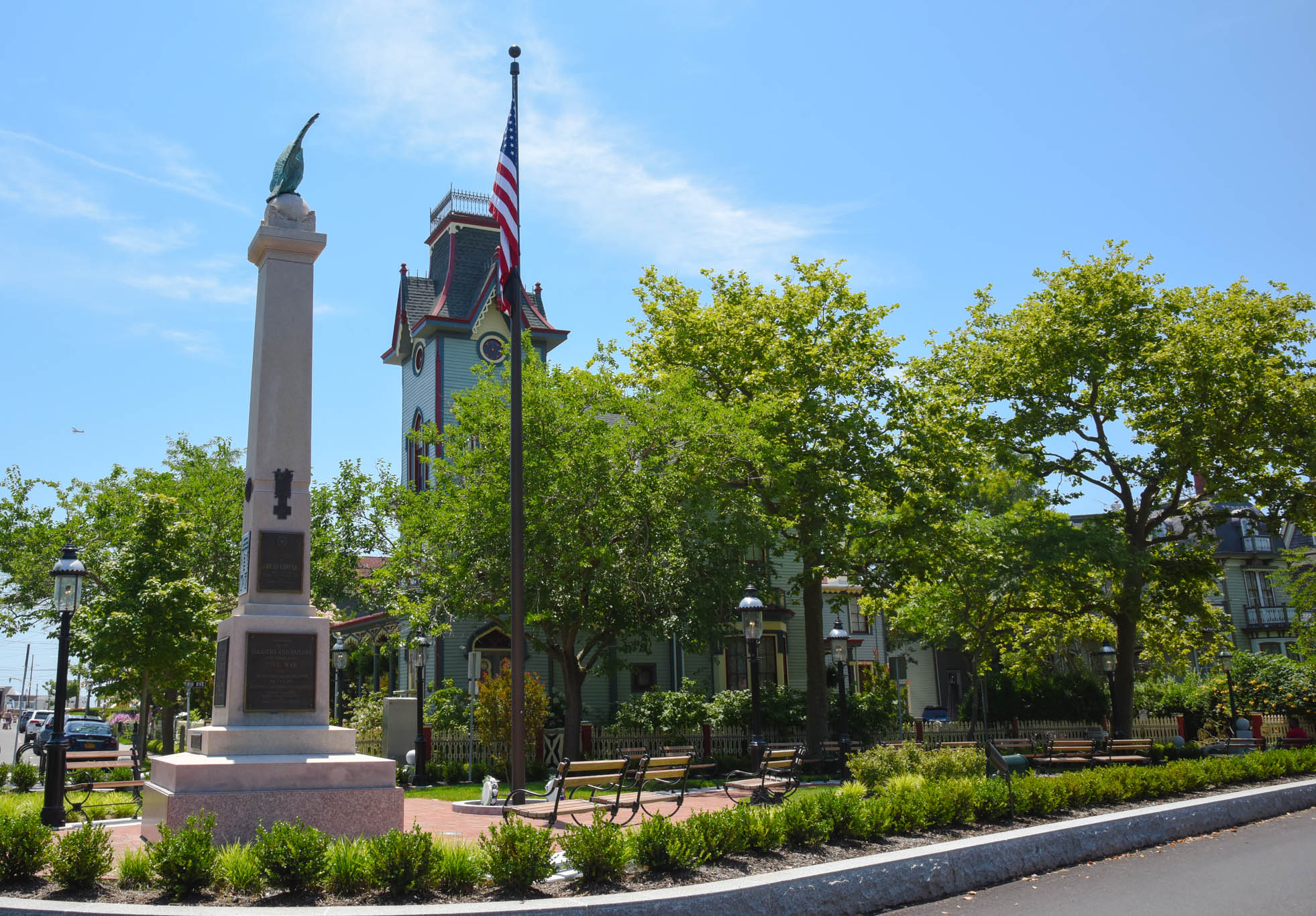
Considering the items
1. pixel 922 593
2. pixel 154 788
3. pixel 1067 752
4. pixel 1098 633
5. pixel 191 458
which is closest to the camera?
pixel 154 788

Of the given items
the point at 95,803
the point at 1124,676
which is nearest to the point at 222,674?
the point at 95,803

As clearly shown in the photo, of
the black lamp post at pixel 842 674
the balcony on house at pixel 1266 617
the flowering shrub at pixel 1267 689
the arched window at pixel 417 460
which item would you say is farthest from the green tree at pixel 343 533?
the balcony on house at pixel 1266 617

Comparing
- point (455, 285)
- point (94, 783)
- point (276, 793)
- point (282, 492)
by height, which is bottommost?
point (94, 783)

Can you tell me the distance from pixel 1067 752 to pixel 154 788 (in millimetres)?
19088

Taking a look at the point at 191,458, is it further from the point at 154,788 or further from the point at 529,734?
the point at 154,788

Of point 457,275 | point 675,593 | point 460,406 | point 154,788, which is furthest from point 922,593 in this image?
point 154,788

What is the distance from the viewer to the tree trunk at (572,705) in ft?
77.3

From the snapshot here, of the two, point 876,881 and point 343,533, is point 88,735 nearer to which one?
point 343,533

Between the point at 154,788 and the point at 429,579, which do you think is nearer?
the point at 154,788

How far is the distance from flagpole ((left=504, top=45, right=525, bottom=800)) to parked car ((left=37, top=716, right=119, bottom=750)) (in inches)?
927

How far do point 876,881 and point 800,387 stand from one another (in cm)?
1743

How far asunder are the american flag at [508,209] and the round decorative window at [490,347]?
1944 cm

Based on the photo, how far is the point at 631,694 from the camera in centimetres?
3294

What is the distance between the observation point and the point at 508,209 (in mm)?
14484
